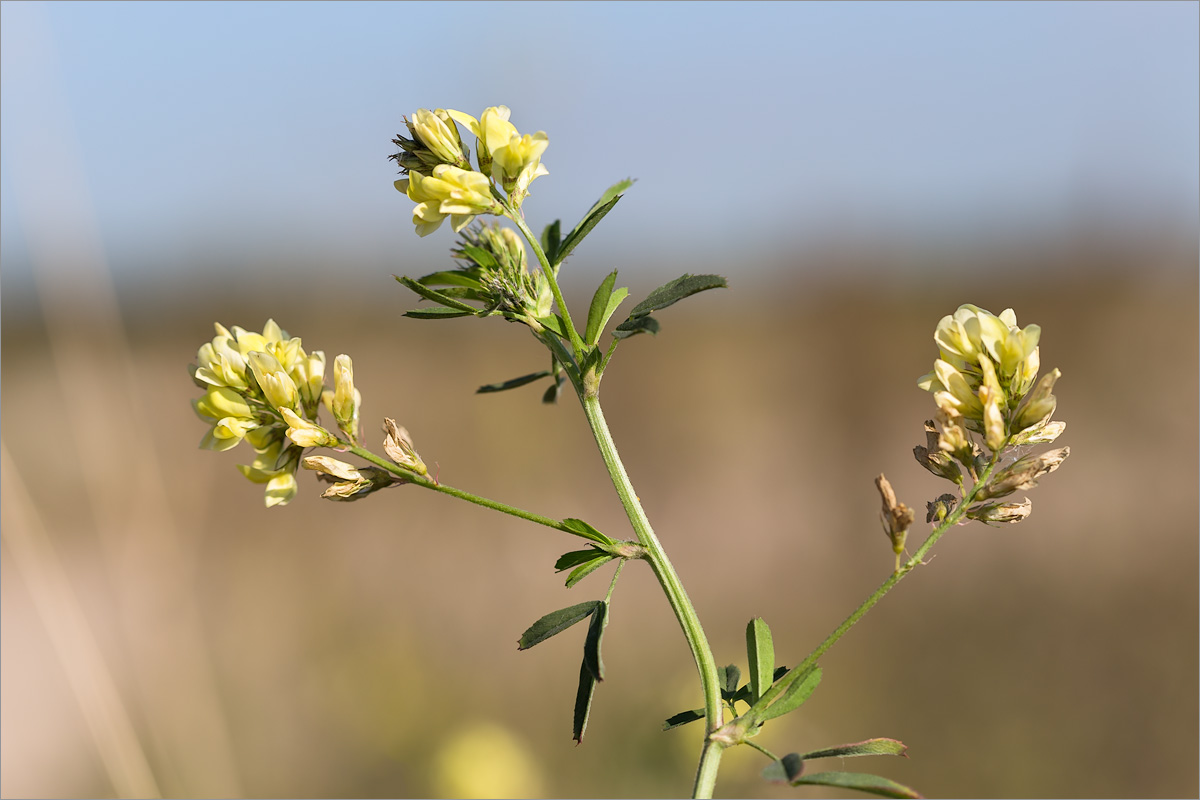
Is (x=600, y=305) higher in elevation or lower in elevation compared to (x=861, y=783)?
higher

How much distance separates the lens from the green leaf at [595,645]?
755 millimetres

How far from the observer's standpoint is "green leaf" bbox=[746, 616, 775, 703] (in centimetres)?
86

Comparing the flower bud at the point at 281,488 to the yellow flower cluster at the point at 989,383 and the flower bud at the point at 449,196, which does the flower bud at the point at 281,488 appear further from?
the yellow flower cluster at the point at 989,383

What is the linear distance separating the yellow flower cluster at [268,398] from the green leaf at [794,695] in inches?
20.3

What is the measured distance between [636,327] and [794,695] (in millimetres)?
389

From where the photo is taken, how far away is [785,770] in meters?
0.71

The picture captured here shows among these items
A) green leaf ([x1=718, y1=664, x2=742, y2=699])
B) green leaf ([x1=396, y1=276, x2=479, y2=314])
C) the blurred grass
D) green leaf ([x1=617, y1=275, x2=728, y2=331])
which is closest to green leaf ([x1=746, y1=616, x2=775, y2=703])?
green leaf ([x1=718, y1=664, x2=742, y2=699])

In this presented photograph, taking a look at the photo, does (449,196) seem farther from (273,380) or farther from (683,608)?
(683,608)

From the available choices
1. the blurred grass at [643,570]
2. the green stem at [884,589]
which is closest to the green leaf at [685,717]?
the green stem at [884,589]

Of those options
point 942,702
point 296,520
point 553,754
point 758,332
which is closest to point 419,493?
point 296,520

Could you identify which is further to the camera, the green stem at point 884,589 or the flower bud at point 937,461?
the flower bud at point 937,461

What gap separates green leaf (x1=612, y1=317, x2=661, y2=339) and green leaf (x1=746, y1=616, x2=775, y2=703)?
0.33 m

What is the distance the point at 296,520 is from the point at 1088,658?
697 cm

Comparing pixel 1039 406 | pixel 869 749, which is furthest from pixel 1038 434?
pixel 869 749
